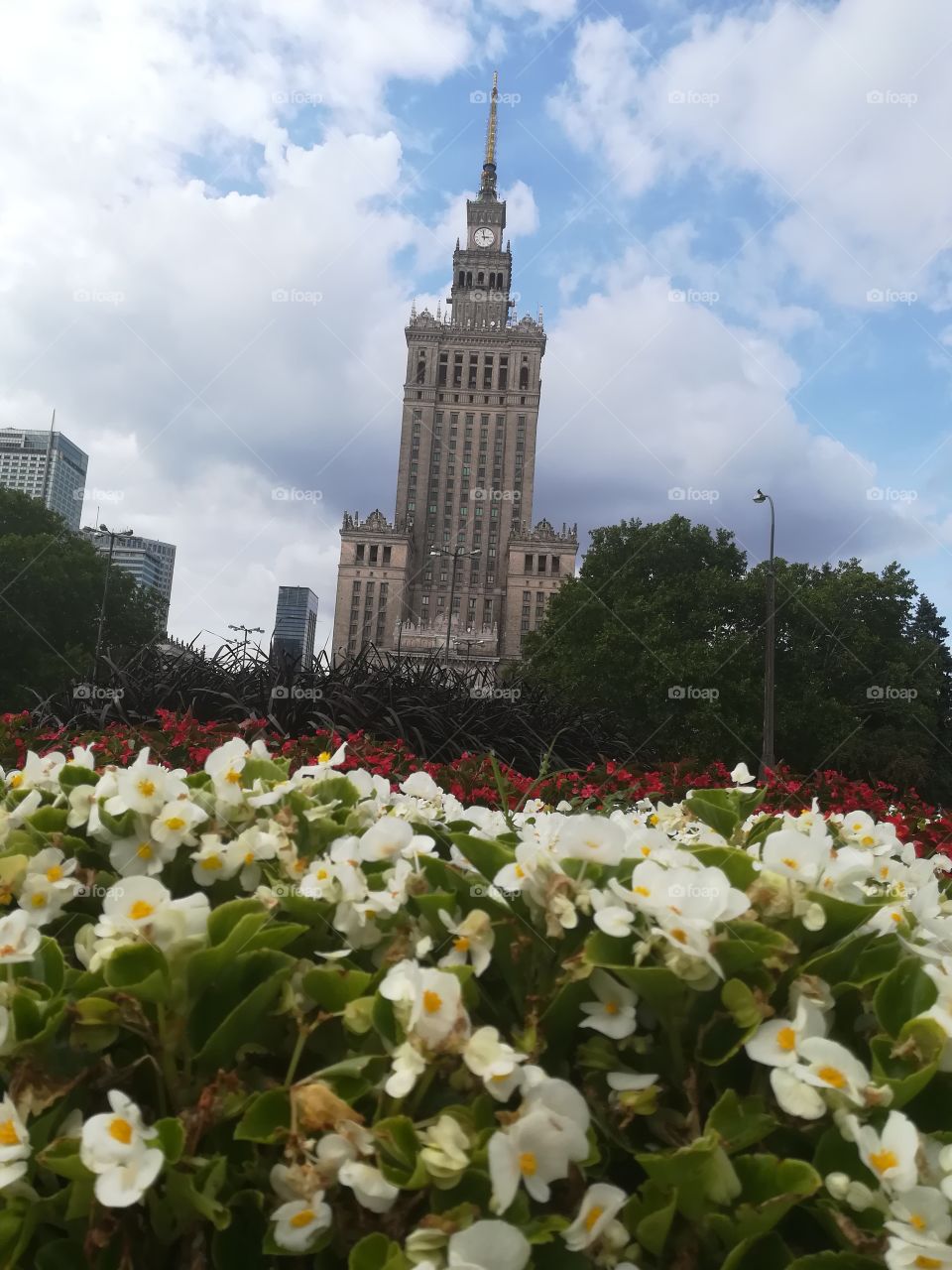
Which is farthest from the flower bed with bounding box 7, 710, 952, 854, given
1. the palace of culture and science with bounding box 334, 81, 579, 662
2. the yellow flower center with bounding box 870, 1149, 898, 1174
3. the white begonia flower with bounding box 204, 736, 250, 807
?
the palace of culture and science with bounding box 334, 81, 579, 662

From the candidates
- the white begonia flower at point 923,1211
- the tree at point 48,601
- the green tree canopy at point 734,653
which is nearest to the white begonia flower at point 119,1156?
the white begonia flower at point 923,1211

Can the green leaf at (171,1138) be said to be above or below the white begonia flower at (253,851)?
below

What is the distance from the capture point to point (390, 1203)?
93cm

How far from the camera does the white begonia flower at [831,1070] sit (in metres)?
0.97

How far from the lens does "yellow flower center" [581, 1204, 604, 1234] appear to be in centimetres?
93

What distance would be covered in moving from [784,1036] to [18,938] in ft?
3.26

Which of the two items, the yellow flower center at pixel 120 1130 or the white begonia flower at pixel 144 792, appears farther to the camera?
the white begonia flower at pixel 144 792

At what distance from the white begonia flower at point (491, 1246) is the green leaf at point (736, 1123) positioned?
0.81 ft

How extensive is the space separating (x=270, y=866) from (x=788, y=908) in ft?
2.70

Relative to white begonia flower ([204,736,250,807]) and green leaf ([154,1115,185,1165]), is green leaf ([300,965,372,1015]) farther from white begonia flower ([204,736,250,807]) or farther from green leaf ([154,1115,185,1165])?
white begonia flower ([204,736,250,807])

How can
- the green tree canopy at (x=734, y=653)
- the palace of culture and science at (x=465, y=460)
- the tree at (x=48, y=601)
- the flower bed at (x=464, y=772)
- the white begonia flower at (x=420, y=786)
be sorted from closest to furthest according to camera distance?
1. the white begonia flower at (x=420, y=786)
2. the flower bed at (x=464, y=772)
3. the green tree canopy at (x=734, y=653)
4. the tree at (x=48, y=601)
5. the palace of culture and science at (x=465, y=460)

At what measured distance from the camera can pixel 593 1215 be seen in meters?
0.94

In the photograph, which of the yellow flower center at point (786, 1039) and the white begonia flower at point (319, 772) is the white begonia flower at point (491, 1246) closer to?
the yellow flower center at point (786, 1039)

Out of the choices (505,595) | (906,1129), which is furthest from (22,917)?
(505,595)
